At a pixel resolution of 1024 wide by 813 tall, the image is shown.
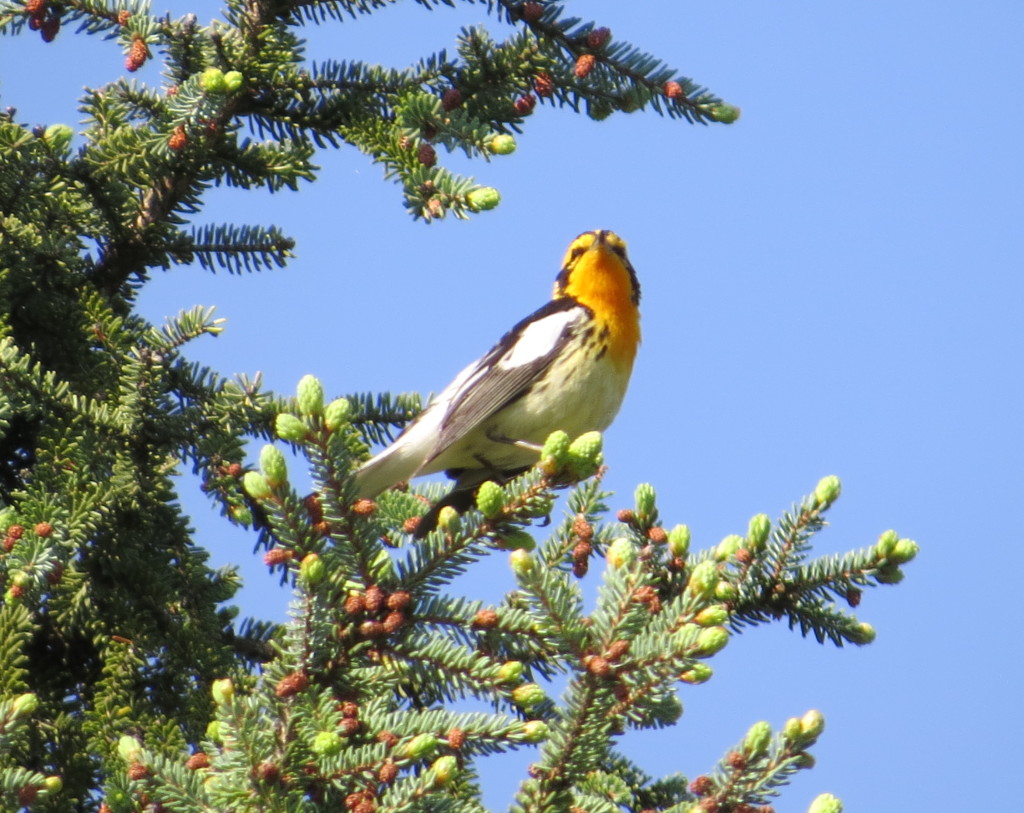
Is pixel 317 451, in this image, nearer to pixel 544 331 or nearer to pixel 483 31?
pixel 483 31

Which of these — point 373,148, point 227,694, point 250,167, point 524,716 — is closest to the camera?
point 227,694

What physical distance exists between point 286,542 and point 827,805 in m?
1.23

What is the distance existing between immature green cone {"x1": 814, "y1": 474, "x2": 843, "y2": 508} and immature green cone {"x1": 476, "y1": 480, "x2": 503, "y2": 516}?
1073mm

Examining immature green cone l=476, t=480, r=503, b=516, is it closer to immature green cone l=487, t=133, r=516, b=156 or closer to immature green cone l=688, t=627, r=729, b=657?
immature green cone l=688, t=627, r=729, b=657

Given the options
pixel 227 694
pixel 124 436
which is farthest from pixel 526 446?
pixel 227 694

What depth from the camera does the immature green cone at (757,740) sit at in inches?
93.9

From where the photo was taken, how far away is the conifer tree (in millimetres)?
2369

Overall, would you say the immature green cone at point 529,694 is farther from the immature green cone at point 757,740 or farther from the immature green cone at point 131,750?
the immature green cone at point 131,750

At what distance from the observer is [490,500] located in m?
2.51

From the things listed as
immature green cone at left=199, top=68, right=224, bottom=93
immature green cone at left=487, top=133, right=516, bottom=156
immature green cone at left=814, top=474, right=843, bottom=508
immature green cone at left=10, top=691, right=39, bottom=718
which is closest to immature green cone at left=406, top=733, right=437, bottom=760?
immature green cone at left=10, top=691, right=39, bottom=718

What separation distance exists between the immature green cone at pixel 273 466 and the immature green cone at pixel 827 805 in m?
1.27

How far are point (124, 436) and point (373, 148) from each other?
126 centimetres

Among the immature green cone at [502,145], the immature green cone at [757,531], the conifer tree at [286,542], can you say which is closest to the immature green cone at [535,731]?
the conifer tree at [286,542]

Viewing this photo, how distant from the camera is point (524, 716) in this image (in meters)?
3.50
